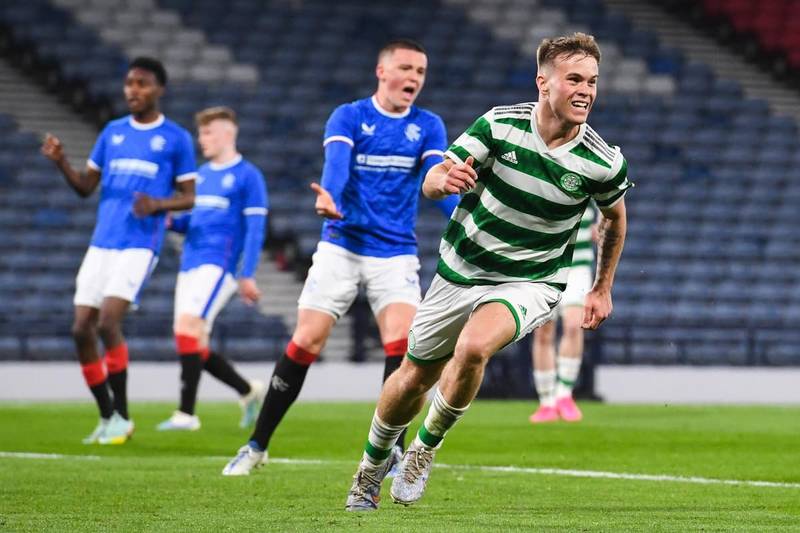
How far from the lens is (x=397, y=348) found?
752 centimetres

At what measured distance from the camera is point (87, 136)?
70.5 feet

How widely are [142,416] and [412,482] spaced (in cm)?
747

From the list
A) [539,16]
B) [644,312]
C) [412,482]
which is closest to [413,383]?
[412,482]

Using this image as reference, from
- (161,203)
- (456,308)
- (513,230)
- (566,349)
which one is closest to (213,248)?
(161,203)

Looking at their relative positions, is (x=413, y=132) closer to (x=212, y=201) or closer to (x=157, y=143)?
(x=157, y=143)

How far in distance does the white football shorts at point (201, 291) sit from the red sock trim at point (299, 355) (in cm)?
391

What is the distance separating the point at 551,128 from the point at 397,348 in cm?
200

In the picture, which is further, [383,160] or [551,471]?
[551,471]

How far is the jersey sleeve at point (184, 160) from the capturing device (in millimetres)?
10148

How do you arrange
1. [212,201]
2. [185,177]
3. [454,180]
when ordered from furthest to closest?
[212,201] < [185,177] < [454,180]

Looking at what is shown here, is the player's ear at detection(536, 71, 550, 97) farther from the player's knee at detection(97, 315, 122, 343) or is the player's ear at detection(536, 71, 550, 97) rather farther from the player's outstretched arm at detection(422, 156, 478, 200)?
the player's knee at detection(97, 315, 122, 343)

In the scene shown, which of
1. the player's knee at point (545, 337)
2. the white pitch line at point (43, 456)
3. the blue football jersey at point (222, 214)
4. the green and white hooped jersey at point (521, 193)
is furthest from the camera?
the player's knee at point (545, 337)

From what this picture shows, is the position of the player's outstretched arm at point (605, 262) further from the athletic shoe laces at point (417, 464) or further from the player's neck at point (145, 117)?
the player's neck at point (145, 117)

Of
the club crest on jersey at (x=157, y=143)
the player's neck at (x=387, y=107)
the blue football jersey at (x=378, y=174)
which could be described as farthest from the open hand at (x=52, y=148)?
the player's neck at (x=387, y=107)
